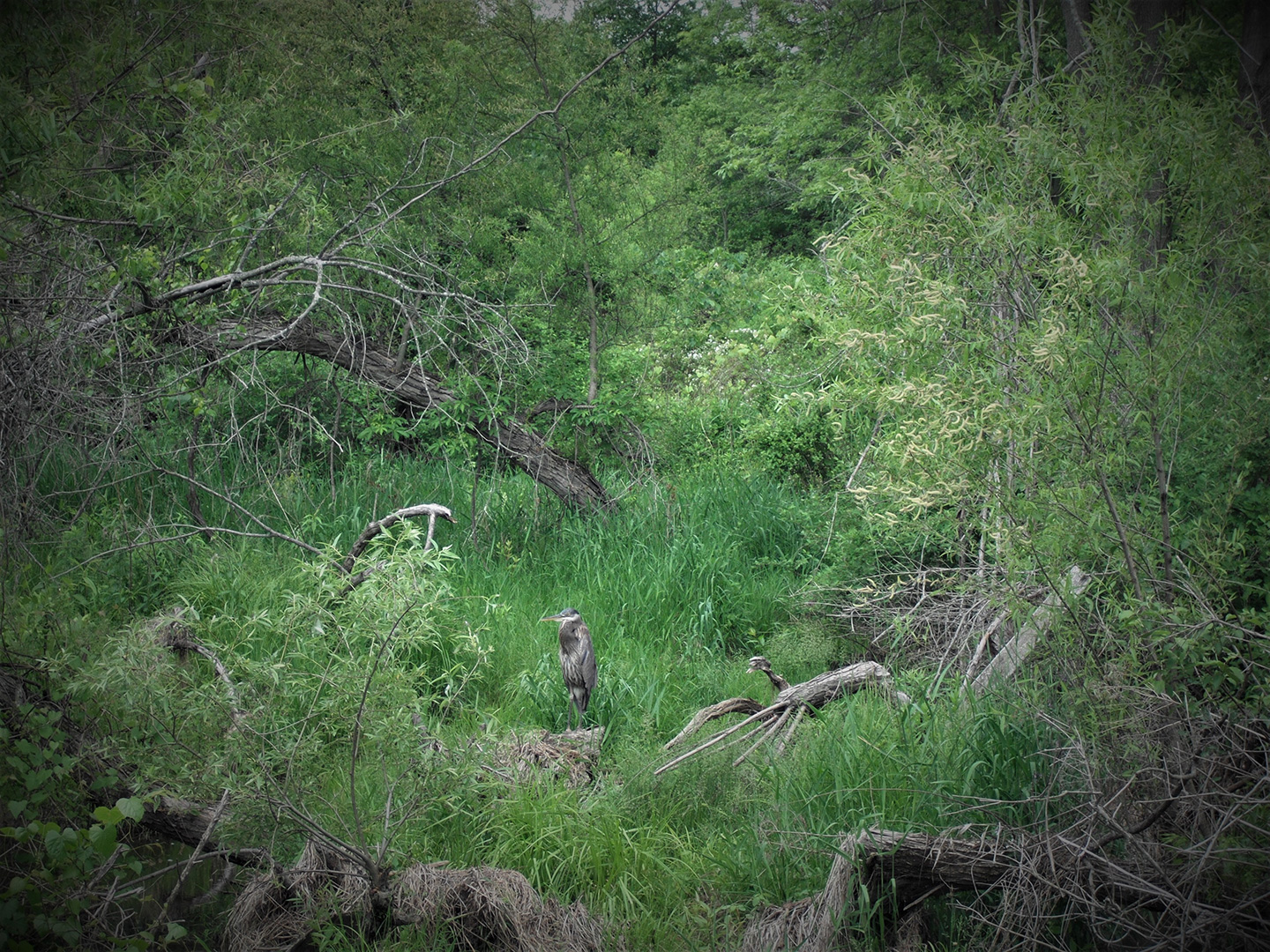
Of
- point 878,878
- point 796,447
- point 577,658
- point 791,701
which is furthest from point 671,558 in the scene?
point 878,878

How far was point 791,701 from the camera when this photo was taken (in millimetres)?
4484

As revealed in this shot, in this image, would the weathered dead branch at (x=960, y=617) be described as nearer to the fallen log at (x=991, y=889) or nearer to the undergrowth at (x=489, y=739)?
the undergrowth at (x=489, y=739)

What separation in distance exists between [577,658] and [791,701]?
1.14 meters

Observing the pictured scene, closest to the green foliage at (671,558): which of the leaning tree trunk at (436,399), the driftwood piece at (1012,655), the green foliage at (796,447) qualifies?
the driftwood piece at (1012,655)

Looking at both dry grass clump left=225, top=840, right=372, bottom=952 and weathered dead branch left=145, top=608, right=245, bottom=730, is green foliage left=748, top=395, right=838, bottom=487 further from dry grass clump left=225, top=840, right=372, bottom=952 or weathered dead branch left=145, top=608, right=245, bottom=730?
dry grass clump left=225, top=840, right=372, bottom=952

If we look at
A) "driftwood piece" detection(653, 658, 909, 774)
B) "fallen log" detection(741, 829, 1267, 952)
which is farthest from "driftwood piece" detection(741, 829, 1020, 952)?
"driftwood piece" detection(653, 658, 909, 774)

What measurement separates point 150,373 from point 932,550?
4.68 metres

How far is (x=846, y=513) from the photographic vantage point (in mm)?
5855

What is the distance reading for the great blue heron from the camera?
4.25 meters

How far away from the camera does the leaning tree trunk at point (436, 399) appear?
6.38 meters

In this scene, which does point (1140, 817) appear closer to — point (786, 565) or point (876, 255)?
point (876, 255)

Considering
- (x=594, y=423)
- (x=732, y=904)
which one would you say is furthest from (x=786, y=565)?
(x=732, y=904)

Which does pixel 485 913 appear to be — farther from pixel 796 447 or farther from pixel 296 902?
pixel 796 447

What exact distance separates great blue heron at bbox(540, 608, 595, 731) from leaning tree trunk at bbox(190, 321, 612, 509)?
214cm
